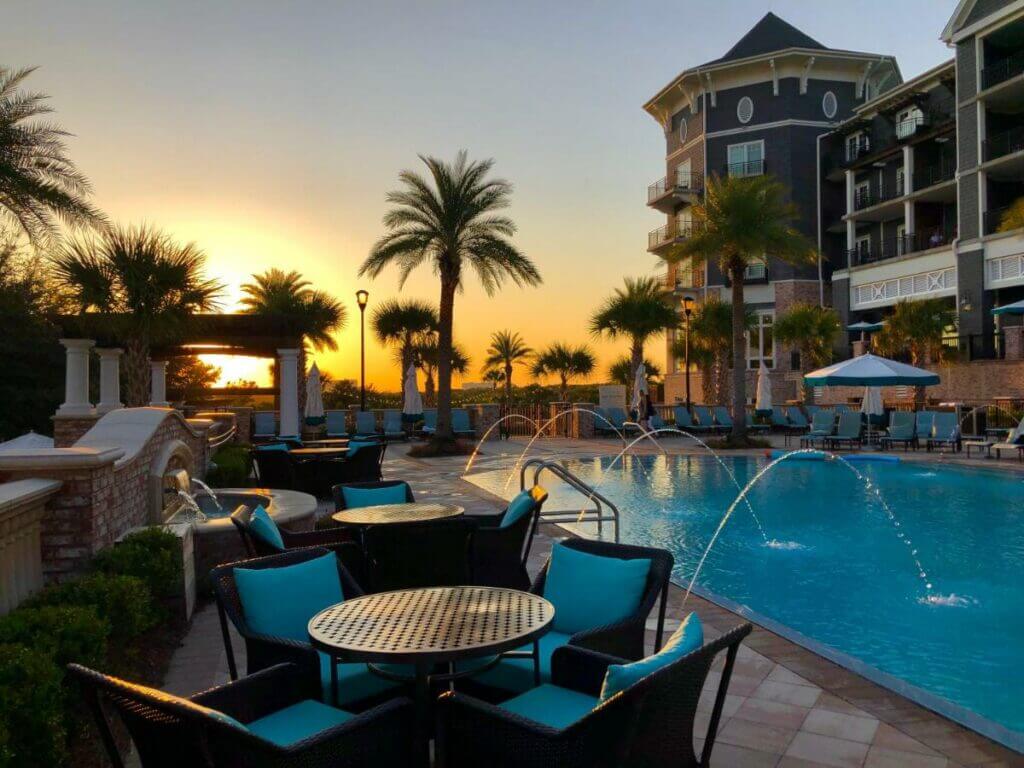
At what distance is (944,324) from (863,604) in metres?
25.1

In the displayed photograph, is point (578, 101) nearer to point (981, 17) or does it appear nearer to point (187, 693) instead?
point (187, 693)

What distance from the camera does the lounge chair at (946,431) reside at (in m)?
19.0

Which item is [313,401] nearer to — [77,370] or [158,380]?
[158,380]

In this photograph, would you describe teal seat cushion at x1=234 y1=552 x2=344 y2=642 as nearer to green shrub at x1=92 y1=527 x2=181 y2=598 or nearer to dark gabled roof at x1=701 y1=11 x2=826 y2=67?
green shrub at x1=92 y1=527 x2=181 y2=598

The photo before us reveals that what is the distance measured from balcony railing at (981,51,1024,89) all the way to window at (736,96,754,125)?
12.2 metres

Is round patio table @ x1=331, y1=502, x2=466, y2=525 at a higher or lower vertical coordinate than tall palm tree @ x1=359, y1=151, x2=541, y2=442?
lower

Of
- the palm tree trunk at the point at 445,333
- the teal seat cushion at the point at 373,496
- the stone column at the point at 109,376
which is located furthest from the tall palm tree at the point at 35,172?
the teal seat cushion at the point at 373,496

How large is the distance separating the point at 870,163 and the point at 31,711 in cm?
3999

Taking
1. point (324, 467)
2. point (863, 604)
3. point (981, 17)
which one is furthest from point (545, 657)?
point (981, 17)

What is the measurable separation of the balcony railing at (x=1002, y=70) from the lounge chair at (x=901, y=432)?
16.2m

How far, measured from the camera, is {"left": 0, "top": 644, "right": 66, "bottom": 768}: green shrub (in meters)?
2.72

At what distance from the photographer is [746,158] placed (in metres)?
40.0

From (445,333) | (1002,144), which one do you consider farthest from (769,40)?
(445,333)

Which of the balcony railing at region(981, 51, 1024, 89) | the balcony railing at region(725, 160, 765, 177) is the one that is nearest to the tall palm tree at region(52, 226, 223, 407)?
the balcony railing at region(981, 51, 1024, 89)
